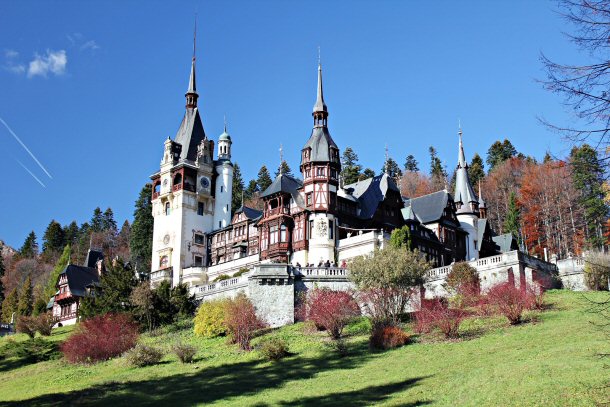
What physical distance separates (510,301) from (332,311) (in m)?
9.52

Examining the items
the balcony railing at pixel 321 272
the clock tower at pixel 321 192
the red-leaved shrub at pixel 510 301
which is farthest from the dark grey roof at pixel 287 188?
the red-leaved shrub at pixel 510 301

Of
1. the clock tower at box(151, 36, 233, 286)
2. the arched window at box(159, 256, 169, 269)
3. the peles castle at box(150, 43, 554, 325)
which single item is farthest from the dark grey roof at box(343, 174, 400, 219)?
the arched window at box(159, 256, 169, 269)

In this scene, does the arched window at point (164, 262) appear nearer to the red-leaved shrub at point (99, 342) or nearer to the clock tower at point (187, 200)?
the clock tower at point (187, 200)

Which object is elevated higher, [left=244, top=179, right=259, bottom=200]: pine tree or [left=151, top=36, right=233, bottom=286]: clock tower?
[left=244, top=179, right=259, bottom=200]: pine tree

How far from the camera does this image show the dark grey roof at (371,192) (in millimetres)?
58812

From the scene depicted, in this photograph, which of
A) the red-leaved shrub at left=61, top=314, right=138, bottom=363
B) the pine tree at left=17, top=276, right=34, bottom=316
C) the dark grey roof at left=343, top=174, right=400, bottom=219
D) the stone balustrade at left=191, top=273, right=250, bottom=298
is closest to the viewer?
the red-leaved shrub at left=61, top=314, right=138, bottom=363

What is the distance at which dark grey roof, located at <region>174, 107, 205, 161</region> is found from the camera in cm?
7106

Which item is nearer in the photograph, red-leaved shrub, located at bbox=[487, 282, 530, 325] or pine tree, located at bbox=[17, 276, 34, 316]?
red-leaved shrub, located at bbox=[487, 282, 530, 325]

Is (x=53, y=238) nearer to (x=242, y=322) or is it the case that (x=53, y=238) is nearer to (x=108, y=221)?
(x=108, y=221)

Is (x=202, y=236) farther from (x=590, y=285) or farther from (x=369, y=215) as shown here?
(x=590, y=285)

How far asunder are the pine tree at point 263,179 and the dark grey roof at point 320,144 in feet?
160

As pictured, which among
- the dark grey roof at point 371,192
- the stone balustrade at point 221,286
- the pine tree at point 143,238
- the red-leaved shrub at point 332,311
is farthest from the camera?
the pine tree at point 143,238

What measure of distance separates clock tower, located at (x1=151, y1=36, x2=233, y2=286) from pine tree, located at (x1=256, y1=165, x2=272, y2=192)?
34244 millimetres

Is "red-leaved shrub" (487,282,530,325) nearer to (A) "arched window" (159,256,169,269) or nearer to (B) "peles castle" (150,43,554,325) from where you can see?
(B) "peles castle" (150,43,554,325)
